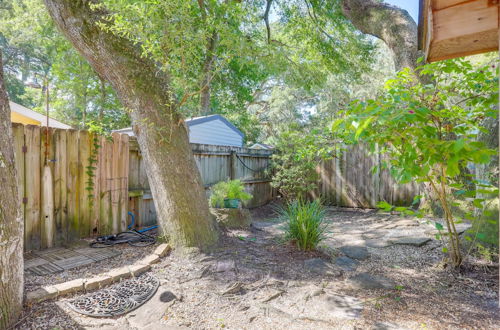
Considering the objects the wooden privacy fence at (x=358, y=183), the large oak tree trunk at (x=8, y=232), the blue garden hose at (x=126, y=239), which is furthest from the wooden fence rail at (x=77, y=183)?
the wooden privacy fence at (x=358, y=183)

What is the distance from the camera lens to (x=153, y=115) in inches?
119

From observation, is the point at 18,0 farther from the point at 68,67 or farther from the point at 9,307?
the point at 9,307

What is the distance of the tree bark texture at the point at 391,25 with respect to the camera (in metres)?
4.70

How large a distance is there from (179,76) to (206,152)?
2.64m

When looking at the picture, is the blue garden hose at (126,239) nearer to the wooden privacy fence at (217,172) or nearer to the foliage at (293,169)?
the wooden privacy fence at (217,172)

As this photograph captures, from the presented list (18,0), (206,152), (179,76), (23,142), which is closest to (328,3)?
(206,152)

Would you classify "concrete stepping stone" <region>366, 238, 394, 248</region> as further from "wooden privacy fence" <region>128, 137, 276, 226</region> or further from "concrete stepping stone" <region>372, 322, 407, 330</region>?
"wooden privacy fence" <region>128, 137, 276, 226</region>

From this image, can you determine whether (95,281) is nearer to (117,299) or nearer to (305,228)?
(117,299)

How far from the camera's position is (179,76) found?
9.64 feet

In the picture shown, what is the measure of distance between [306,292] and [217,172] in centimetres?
382

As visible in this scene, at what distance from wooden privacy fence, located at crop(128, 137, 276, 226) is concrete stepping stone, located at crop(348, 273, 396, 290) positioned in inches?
116

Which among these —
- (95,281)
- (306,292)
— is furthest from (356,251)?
(95,281)

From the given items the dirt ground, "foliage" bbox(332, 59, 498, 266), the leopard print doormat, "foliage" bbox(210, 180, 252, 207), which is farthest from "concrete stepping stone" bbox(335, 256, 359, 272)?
"foliage" bbox(210, 180, 252, 207)

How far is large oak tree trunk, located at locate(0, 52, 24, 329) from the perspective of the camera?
172 centimetres
